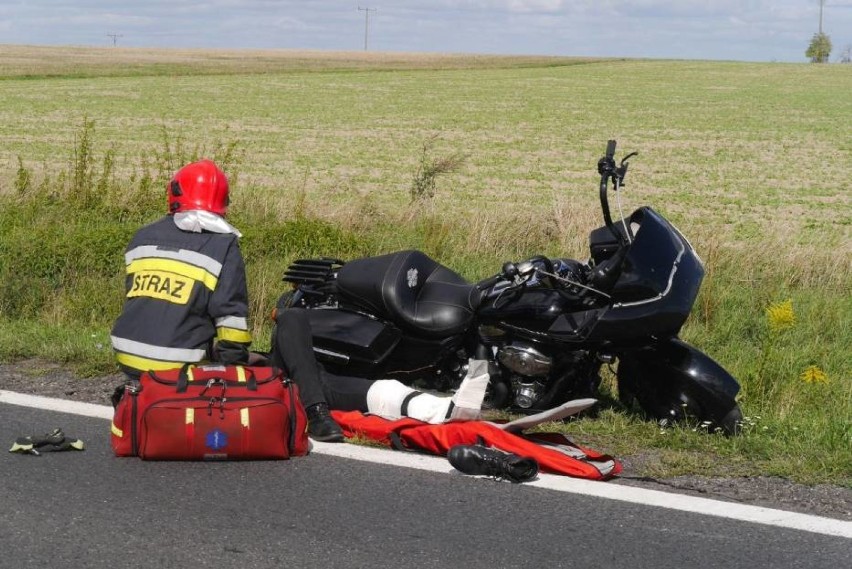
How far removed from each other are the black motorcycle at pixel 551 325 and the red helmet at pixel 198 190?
89 centimetres

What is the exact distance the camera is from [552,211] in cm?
1148

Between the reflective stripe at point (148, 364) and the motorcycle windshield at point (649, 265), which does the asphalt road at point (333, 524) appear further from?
the motorcycle windshield at point (649, 265)

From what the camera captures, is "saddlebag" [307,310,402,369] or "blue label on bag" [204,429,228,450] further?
"saddlebag" [307,310,402,369]

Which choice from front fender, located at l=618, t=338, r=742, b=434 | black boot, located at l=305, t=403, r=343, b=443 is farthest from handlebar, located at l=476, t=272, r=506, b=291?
black boot, located at l=305, t=403, r=343, b=443

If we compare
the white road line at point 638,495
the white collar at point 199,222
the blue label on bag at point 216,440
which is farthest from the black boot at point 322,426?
the white collar at point 199,222

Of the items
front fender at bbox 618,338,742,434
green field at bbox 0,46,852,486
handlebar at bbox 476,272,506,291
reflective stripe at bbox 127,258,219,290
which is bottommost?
green field at bbox 0,46,852,486

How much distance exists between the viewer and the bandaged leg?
5031 millimetres

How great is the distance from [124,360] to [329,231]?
5.16 metres

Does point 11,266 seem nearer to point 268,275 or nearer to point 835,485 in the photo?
point 268,275

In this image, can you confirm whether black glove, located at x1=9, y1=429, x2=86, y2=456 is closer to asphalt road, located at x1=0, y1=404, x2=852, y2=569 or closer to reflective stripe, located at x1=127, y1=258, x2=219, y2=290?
asphalt road, located at x1=0, y1=404, x2=852, y2=569

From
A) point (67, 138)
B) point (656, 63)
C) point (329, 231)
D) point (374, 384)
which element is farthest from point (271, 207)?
point (656, 63)

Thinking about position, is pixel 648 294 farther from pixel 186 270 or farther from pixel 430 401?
pixel 186 270

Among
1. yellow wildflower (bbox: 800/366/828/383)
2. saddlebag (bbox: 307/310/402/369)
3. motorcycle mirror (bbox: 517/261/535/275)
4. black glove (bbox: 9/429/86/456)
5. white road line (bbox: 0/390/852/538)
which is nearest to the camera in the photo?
white road line (bbox: 0/390/852/538)

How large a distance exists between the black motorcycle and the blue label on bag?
1.10m
